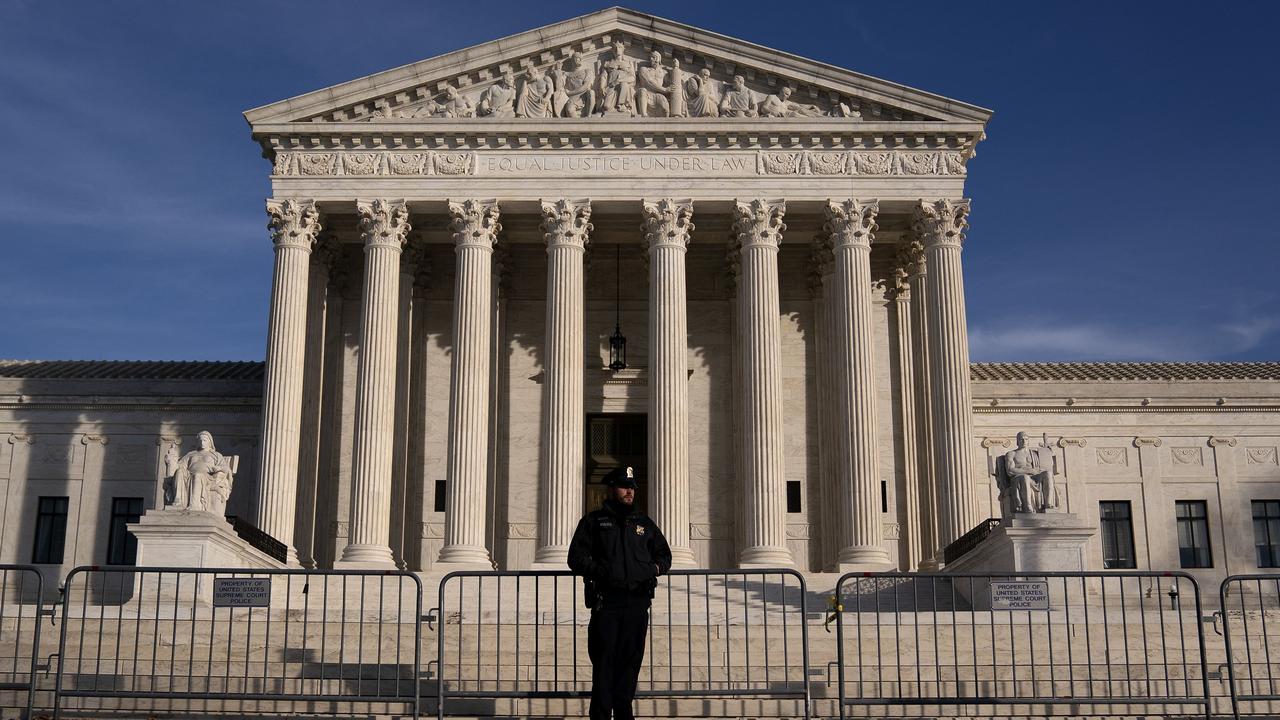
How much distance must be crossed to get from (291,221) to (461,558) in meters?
9.02

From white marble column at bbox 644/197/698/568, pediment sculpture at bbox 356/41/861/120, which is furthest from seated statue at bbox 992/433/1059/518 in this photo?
pediment sculpture at bbox 356/41/861/120

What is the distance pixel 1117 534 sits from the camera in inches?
1497

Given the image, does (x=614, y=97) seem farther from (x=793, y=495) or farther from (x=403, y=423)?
(x=793, y=495)

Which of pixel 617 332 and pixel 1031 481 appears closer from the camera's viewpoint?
pixel 1031 481

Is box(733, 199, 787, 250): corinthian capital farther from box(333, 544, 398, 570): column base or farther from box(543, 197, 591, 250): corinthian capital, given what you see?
box(333, 544, 398, 570): column base

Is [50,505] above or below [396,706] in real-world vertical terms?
above

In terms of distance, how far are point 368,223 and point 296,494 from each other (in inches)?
264

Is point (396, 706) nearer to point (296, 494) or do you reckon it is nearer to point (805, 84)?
point (296, 494)

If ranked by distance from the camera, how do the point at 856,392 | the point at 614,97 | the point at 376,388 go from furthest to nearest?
the point at 614,97 → the point at 376,388 → the point at 856,392

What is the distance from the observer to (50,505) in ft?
126

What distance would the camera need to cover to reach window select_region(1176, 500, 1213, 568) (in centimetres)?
3778

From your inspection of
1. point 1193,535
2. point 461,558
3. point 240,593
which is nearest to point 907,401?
point 1193,535

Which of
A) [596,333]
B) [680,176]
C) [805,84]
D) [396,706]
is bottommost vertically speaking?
[396,706]

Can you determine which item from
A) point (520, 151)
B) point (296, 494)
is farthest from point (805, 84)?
point (296, 494)
